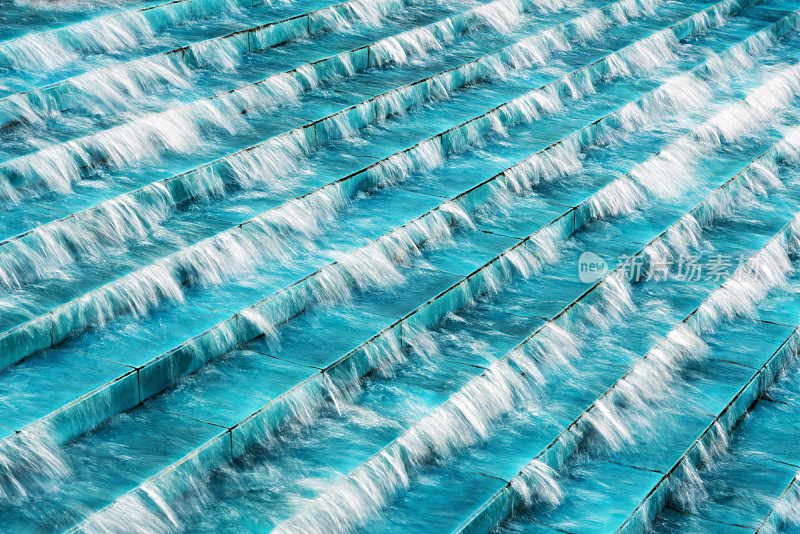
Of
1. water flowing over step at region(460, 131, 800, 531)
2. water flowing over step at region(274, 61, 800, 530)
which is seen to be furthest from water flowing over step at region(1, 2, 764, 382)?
water flowing over step at region(460, 131, 800, 531)

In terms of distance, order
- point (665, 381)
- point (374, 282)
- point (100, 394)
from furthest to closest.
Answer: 1. point (374, 282)
2. point (665, 381)
3. point (100, 394)

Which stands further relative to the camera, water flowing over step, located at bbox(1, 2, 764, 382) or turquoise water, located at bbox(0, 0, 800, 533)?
water flowing over step, located at bbox(1, 2, 764, 382)

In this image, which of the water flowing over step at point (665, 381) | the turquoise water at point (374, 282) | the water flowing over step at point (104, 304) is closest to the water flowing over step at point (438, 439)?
the turquoise water at point (374, 282)

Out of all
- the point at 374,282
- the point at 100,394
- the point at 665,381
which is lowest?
the point at 665,381

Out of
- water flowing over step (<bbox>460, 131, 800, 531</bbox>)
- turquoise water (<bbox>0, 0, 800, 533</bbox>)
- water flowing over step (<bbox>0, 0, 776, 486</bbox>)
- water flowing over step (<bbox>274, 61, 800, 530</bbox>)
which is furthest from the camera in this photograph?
water flowing over step (<bbox>460, 131, 800, 531</bbox>)

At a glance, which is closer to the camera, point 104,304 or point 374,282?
point 104,304

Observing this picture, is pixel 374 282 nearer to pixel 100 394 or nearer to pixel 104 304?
pixel 104 304

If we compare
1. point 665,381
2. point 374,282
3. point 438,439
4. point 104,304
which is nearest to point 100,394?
point 104,304

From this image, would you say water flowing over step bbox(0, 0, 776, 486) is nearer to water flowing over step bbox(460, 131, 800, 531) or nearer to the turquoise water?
the turquoise water
